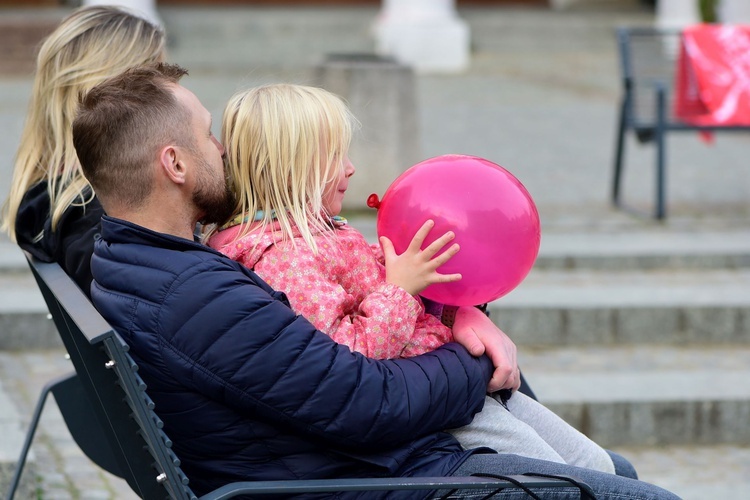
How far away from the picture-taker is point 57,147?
116 inches

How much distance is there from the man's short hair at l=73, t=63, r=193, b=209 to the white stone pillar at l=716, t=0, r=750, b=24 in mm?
13117

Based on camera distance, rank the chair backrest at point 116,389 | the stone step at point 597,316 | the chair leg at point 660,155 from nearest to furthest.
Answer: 1. the chair backrest at point 116,389
2. the stone step at point 597,316
3. the chair leg at point 660,155

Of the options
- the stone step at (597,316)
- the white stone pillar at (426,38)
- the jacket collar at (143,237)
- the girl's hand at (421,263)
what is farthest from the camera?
the white stone pillar at (426,38)

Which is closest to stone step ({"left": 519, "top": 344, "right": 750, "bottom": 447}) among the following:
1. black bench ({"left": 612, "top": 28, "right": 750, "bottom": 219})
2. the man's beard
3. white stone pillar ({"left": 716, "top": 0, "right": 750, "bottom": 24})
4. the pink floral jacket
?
black bench ({"left": 612, "top": 28, "right": 750, "bottom": 219})

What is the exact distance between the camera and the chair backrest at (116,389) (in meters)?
1.84

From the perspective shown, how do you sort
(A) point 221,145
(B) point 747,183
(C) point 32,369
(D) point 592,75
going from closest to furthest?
1. (A) point 221,145
2. (C) point 32,369
3. (B) point 747,183
4. (D) point 592,75

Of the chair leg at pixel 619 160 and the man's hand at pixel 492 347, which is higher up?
the man's hand at pixel 492 347

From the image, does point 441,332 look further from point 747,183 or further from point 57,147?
point 747,183

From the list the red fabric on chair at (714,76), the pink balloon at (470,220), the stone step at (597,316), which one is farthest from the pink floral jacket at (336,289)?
the red fabric on chair at (714,76)

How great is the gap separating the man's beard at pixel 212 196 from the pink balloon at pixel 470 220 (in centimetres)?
32

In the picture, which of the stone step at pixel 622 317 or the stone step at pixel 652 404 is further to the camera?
the stone step at pixel 622 317

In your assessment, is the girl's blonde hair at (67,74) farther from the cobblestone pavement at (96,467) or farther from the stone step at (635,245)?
the stone step at (635,245)

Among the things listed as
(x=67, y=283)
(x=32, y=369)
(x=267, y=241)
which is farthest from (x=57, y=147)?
(x=32, y=369)

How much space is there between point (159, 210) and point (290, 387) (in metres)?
0.43
